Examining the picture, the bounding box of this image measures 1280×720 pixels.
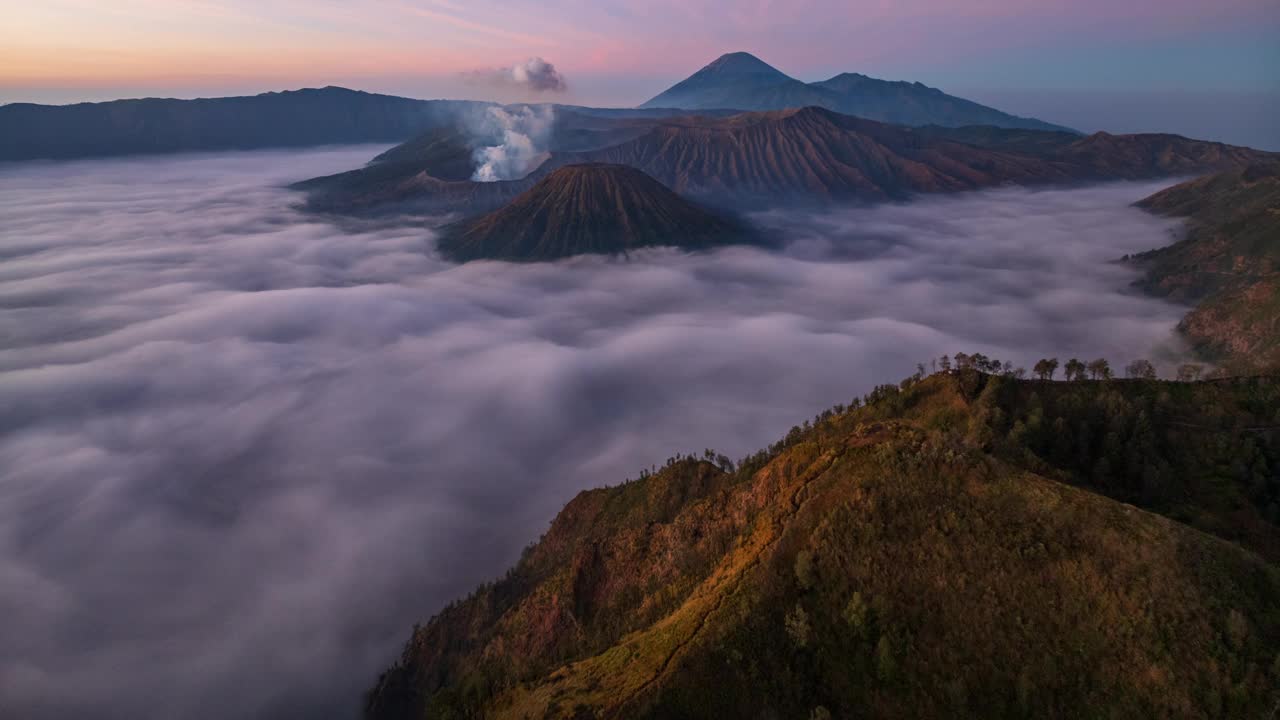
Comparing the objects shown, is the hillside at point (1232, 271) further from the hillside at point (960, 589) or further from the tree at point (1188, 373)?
the hillside at point (960, 589)

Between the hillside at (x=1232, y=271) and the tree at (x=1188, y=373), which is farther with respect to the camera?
the hillside at (x=1232, y=271)

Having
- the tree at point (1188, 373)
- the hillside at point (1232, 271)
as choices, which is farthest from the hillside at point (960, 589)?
the hillside at point (1232, 271)

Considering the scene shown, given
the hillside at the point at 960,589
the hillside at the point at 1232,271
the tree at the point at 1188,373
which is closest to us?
the hillside at the point at 960,589

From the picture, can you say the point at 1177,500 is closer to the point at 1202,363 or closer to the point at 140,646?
the point at 140,646

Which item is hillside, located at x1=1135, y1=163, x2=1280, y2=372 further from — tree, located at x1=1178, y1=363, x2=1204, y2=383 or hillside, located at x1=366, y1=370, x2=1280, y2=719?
hillside, located at x1=366, y1=370, x2=1280, y2=719

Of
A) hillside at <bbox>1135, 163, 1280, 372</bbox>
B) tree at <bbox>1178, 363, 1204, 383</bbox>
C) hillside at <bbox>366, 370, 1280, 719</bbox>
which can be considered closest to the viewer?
hillside at <bbox>366, 370, 1280, 719</bbox>

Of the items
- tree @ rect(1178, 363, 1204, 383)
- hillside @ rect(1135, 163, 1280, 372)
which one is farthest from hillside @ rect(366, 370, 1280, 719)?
hillside @ rect(1135, 163, 1280, 372)

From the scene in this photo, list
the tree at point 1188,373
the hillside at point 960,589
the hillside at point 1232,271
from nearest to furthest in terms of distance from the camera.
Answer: the hillside at point 960,589, the tree at point 1188,373, the hillside at point 1232,271

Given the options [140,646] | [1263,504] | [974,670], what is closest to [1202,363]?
[1263,504]
